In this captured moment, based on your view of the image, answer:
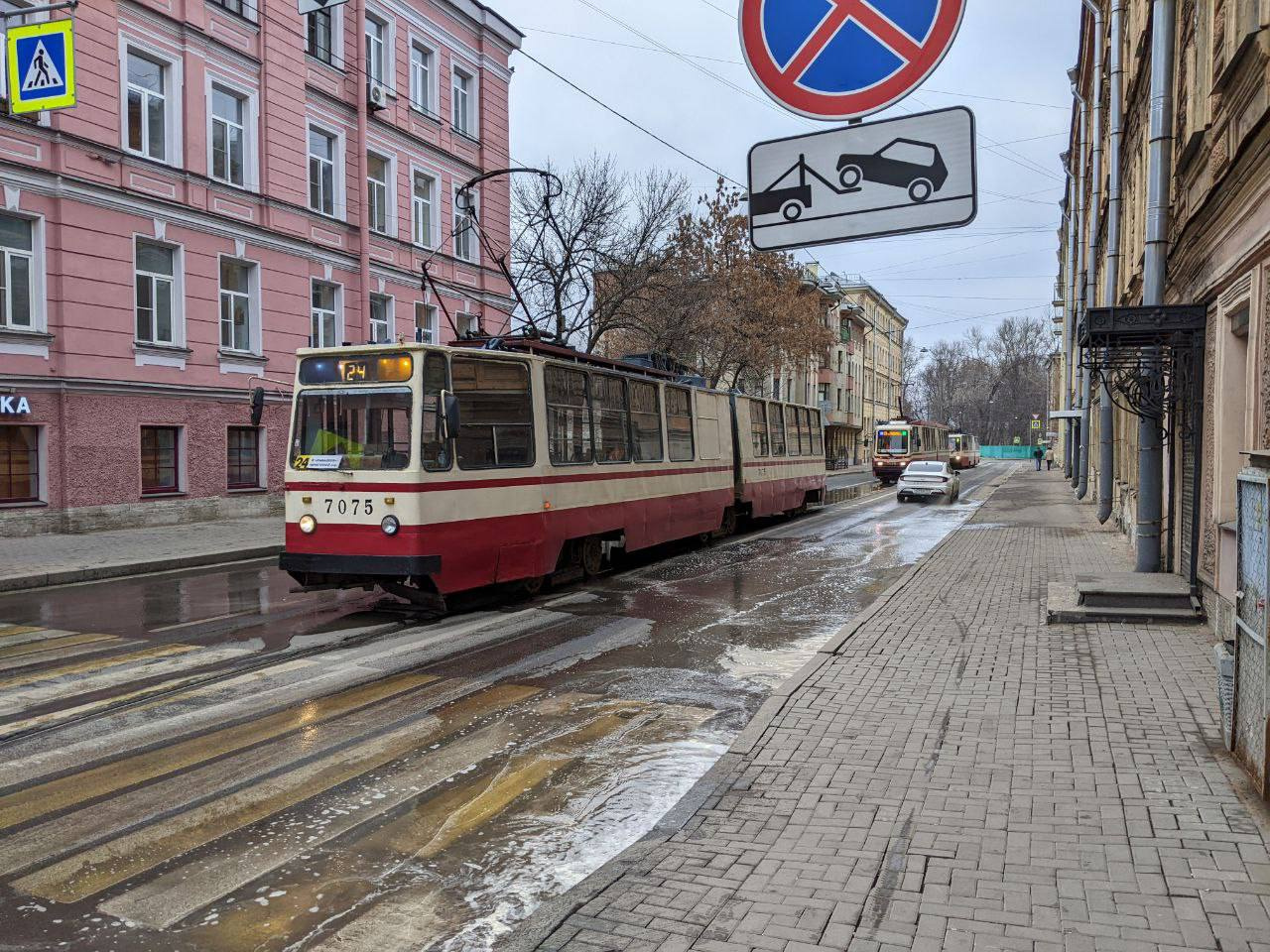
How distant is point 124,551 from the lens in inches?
595

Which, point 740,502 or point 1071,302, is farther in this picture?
point 1071,302

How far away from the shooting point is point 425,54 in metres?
27.9

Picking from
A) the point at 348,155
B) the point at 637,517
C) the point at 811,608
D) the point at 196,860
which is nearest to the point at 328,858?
the point at 196,860

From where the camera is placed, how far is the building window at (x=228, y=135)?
20.8 meters

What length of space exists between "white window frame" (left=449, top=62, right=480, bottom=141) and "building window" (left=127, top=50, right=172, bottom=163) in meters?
10.5

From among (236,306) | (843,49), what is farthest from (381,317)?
(843,49)

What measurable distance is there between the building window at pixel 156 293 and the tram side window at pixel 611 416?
409 inches

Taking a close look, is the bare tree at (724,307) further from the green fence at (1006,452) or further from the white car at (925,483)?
the green fence at (1006,452)

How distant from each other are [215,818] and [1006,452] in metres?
116

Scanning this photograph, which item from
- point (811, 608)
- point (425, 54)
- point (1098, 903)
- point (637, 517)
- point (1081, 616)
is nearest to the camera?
point (1098, 903)

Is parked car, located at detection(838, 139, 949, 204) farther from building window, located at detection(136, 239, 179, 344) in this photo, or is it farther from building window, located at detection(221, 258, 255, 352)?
building window, located at detection(221, 258, 255, 352)

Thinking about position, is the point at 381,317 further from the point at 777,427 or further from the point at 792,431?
the point at 792,431

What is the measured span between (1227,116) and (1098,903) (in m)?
7.23

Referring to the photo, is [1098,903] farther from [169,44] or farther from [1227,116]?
[169,44]
